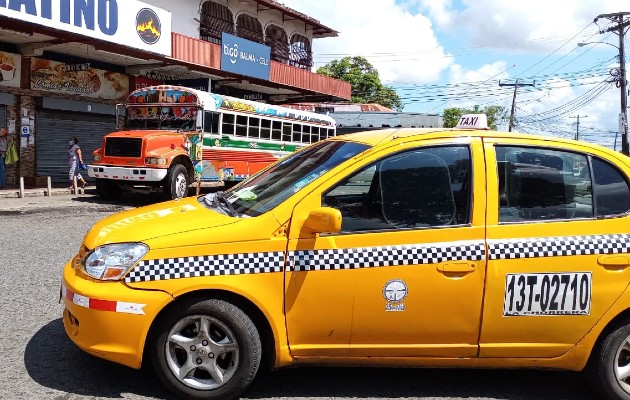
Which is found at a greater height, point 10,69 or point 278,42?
point 278,42

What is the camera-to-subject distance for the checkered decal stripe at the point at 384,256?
337cm

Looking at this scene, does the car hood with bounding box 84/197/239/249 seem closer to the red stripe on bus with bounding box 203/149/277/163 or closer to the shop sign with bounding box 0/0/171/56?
the red stripe on bus with bounding box 203/149/277/163

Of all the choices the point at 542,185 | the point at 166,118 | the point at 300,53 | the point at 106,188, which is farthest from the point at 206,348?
the point at 300,53

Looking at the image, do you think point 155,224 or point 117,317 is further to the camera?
point 155,224

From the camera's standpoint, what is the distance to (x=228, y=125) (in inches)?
594

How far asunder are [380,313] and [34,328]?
2876mm

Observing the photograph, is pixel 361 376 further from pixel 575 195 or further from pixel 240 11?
pixel 240 11

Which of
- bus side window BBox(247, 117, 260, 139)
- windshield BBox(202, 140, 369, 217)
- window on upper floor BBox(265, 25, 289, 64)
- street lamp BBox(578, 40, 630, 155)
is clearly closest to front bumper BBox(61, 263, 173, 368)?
windshield BBox(202, 140, 369, 217)

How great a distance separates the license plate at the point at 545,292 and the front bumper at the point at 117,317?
2035mm

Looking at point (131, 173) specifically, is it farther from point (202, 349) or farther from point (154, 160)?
point (202, 349)

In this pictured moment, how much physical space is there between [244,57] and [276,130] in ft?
16.4

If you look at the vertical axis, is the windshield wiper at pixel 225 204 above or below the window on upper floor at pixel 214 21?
below

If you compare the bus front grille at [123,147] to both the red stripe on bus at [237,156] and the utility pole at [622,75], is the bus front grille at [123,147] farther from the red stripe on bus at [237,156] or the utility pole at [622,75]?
the utility pole at [622,75]

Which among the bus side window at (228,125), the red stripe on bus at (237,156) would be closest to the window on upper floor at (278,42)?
the red stripe on bus at (237,156)
